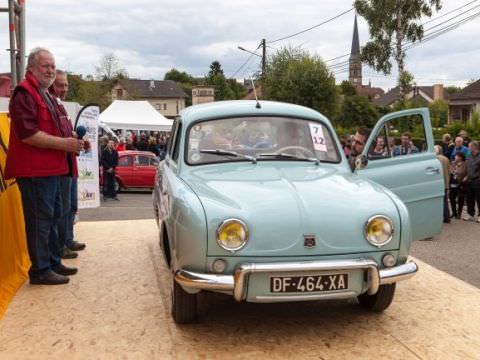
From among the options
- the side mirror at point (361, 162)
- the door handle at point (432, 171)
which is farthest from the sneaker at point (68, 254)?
the door handle at point (432, 171)

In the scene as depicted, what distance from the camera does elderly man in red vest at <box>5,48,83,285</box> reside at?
4.67m

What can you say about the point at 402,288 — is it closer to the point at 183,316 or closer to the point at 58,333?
the point at 183,316

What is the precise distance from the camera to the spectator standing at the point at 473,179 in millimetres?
11055

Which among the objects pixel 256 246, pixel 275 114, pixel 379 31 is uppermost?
pixel 379 31

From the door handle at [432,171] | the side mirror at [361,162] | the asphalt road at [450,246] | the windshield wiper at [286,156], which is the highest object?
the windshield wiper at [286,156]

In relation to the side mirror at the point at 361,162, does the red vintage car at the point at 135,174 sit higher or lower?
lower

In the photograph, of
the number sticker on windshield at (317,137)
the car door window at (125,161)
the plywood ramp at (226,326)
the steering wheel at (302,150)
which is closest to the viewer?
the plywood ramp at (226,326)

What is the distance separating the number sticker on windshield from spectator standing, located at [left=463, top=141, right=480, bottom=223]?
7.16 metres

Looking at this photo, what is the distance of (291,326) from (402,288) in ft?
5.02

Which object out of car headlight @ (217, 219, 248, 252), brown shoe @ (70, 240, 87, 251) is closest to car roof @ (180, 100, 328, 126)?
car headlight @ (217, 219, 248, 252)

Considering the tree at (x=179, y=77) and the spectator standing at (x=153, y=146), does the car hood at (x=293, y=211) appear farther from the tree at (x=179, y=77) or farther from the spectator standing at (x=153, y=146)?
the tree at (x=179, y=77)

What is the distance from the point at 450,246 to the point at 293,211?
16.2ft

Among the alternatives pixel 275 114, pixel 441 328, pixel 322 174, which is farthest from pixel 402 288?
pixel 275 114

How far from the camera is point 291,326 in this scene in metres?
4.06
